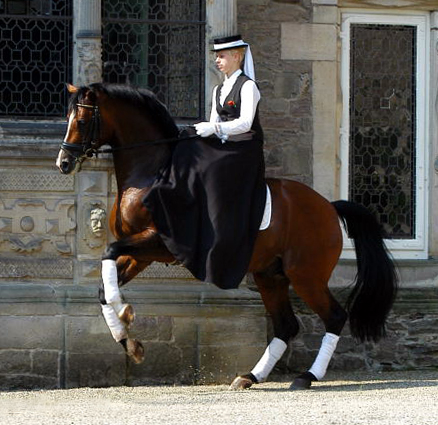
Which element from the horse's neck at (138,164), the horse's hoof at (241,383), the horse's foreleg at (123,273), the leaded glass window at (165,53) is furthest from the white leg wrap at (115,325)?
the leaded glass window at (165,53)

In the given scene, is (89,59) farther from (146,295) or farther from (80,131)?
(146,295)

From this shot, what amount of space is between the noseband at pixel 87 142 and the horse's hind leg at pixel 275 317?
1.63 meters

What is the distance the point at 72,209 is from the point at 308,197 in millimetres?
1800

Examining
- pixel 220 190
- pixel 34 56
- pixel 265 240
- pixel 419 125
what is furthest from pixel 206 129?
pixel 419 125

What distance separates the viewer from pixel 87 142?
9.17m

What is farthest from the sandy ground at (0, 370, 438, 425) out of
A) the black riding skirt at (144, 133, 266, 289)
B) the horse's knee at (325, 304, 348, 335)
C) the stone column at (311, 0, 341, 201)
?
the stone column at (311, 0, 341, 201)

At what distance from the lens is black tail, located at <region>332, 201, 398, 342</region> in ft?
32.6

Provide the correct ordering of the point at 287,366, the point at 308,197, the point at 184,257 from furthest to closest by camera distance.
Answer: the point at 287,366, the point at 308,197, the point at 184,257

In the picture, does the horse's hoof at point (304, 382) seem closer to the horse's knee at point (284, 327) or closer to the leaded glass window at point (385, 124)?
the horse's knee at point (284, 327)

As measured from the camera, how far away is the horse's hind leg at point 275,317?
9766 mm

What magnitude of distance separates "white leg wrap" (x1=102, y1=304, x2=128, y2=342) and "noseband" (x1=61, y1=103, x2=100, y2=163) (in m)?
1.10

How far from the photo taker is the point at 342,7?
11117 millimetres

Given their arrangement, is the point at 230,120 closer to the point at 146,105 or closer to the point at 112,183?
the point at 146,105

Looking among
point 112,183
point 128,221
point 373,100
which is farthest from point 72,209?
point 373,100
